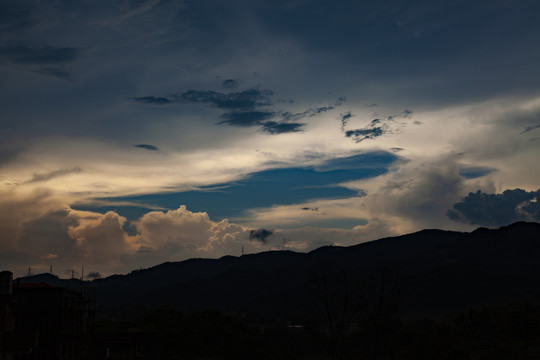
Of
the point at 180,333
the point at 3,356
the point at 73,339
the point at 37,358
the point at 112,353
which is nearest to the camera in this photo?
the point at 3,356

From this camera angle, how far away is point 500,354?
299 feet

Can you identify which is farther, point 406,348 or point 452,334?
point 406,348

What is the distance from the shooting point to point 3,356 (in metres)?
24.8

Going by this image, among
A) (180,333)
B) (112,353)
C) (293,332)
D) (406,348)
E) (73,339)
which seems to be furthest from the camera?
(293,332)

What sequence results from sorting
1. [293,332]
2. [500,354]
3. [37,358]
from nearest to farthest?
[37,358] → [500,354] → [293,332]

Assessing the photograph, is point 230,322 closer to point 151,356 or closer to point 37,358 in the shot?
point 151,356

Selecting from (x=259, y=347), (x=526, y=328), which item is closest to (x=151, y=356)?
(x=259, y=347)

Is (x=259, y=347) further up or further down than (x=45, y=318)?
further down

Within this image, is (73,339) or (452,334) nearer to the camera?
(73,339)

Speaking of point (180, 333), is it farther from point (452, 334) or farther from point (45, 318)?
point (452, 334)

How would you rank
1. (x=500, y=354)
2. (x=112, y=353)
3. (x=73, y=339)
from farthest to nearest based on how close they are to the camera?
1. (x=500, y=354)
2. (x=112, y=353)
3. (x=73, y=339)

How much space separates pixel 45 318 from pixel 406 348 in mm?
78033

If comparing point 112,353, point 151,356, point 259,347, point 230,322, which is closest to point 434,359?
point 259,347

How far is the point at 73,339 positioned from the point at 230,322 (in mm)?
54847
